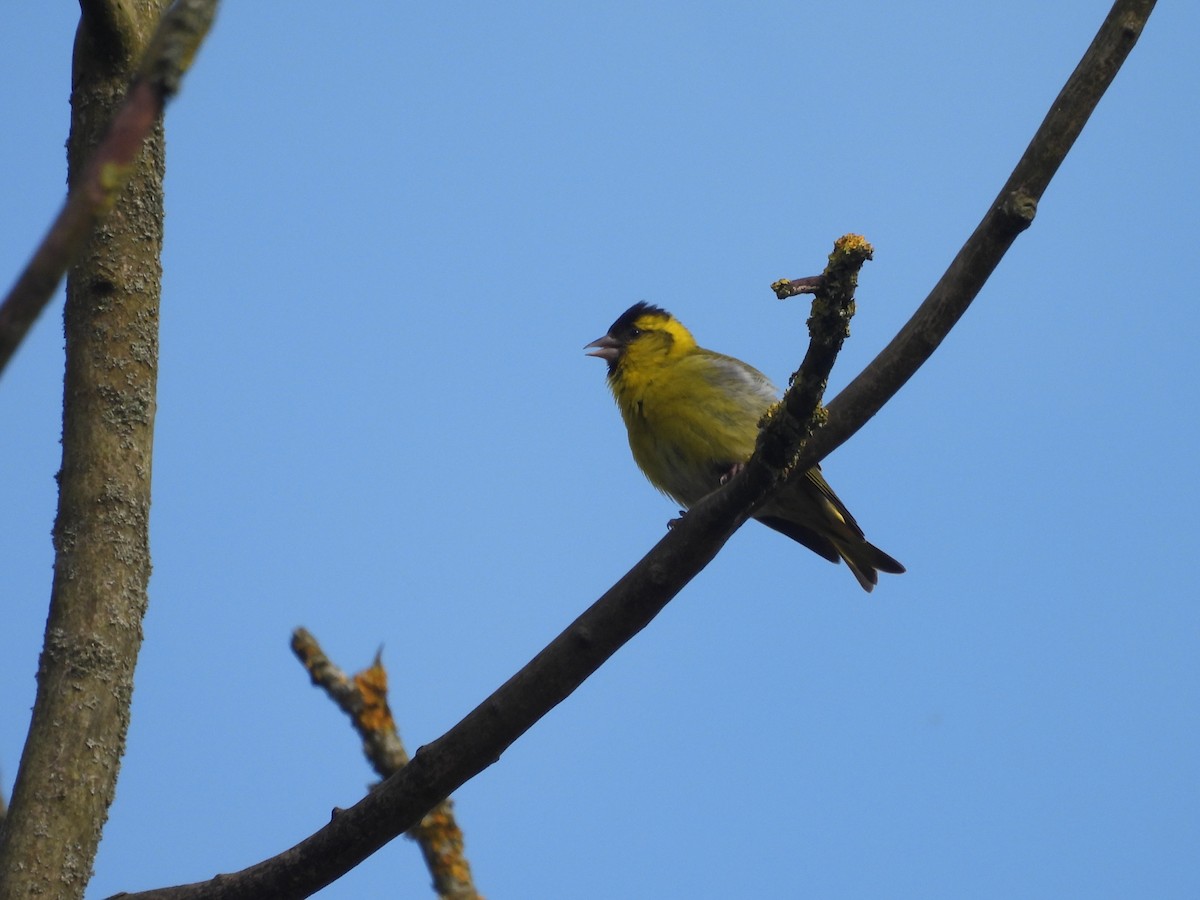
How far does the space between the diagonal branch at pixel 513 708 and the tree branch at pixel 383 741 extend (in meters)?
1.34

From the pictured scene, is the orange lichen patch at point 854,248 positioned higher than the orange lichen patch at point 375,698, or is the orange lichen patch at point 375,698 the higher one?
the orange lichen patch at point 375,698

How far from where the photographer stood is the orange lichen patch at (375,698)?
16.3 feet

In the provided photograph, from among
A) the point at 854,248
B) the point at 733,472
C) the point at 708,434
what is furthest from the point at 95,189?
the point at 708,434

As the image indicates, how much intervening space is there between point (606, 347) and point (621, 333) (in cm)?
14

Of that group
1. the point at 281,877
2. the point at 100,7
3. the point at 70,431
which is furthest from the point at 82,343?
the point at 281,877

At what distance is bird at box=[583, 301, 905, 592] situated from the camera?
619cm

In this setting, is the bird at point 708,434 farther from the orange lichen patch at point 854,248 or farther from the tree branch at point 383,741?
the orange lichen patch at point 854,248

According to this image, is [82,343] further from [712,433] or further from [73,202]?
[712,433]

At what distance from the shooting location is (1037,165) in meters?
2.81

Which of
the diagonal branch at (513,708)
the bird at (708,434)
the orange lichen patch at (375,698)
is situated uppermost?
the bird at (708,434)

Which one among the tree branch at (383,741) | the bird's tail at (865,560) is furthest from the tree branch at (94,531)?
the bird's tail at (865,560)

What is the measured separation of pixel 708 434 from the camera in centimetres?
618

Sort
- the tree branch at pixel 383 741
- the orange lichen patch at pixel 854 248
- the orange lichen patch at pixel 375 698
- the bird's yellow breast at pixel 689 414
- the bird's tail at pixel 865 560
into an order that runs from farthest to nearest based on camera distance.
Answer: the bird's tail at pixel 865 560 → the bird's yellow breast at pixel 689 414 → the orange lichen patch at pixel 375 698 → the tree branch at pixel 383 741 → the orange lichen patch at pixel 854 248

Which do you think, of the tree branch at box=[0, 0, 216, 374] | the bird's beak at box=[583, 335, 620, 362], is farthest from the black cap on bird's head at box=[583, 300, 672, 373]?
the tree branch at box=[0, 0, 216, 374]
